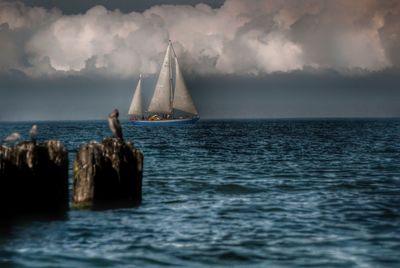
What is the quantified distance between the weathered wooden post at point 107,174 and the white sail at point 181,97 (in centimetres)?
11408

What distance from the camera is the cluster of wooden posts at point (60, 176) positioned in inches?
628

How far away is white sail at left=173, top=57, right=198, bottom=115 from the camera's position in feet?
433

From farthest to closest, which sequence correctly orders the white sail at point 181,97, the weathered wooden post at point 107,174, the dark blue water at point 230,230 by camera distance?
the white sail at point 181,97 → the weathered wooden post at point 107,174 → the dark blue water at point 230,230

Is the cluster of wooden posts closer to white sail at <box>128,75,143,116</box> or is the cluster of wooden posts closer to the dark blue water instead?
the dark blue water

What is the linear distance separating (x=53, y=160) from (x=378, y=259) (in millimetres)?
10352

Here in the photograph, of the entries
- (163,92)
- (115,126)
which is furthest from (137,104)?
(115,126)

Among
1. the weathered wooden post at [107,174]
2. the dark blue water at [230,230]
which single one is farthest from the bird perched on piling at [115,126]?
the dark blue water at [230,230]

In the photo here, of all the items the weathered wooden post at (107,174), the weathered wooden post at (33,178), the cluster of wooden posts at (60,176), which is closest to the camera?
the weathered wooden post at (33,178)

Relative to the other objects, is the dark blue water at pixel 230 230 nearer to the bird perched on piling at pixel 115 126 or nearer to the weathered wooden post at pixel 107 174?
the weathered wooden post at pixel 107 174

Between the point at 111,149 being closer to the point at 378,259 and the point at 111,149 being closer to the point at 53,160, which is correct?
the point at 53,160

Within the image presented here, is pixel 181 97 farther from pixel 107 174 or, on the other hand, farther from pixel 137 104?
pixel 107 174

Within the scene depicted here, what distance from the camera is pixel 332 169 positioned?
105 ft

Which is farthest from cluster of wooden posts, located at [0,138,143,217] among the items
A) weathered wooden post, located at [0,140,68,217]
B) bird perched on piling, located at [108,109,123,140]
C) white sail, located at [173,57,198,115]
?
white sail, located at [173,57,198,115]

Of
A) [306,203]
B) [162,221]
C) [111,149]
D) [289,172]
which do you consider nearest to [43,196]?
[111,149]
